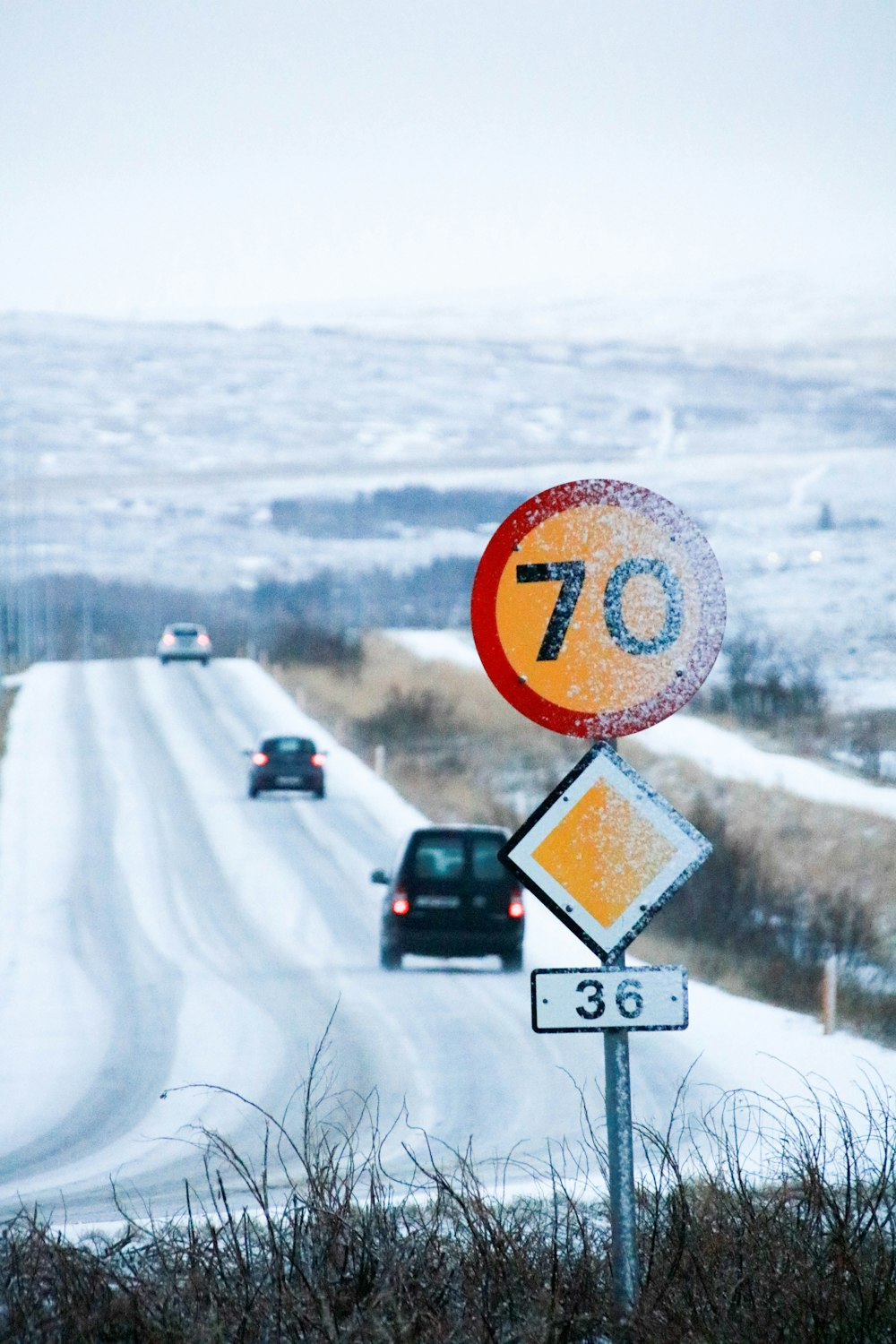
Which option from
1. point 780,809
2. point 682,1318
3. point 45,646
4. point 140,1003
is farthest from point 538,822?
point 45,646

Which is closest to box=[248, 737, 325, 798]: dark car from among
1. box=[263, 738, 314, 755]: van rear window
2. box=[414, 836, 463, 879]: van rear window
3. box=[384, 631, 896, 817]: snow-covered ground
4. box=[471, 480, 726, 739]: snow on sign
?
box=[263, 738, 314, 755]: van rear window

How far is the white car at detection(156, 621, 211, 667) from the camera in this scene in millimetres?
66188

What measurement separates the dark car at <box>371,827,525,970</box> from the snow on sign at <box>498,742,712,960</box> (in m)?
14.7

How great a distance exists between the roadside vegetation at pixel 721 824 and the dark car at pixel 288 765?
2588mm

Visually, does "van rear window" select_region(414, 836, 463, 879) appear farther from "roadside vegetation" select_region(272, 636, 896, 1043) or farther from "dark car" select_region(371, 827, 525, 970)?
"roadside vegetation" select_region(272, 636, 896, 1043)

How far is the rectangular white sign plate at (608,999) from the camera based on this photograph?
15.4 feet

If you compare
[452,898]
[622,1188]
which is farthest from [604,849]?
[452,898]

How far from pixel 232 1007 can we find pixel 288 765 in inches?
720

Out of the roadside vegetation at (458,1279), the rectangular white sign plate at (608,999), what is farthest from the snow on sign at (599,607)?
the roadside vegetation at (458,1279)

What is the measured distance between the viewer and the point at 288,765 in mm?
37438

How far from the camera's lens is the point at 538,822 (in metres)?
4.79

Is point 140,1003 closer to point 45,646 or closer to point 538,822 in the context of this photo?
point 538,822

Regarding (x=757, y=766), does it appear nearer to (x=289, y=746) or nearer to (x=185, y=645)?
(x=289, y=746)

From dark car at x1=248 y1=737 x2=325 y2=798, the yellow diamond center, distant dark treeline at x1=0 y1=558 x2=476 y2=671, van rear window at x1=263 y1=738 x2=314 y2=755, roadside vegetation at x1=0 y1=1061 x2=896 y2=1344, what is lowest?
distant dark treeline at x1=0 y1=558 x2=476 y2=671
